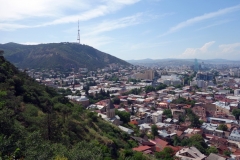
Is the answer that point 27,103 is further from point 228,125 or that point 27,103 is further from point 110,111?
point 228,125

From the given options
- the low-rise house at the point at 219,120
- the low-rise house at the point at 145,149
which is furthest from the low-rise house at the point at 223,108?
the low-rise house at the point at 145,149

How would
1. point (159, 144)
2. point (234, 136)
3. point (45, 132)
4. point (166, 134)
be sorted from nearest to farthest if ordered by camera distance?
point (45, 132), point (159, 144), point (166, 134), point (234, 136)

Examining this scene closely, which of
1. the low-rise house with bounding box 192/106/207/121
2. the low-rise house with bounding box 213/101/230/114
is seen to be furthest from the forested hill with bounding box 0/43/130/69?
the low-rise house with bounding box 213/101/230/114

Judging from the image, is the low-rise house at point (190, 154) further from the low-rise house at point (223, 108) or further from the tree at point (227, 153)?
the low-rise house at point (223, 108)

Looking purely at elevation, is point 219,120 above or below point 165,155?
below

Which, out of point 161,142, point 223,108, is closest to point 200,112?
point 223,108

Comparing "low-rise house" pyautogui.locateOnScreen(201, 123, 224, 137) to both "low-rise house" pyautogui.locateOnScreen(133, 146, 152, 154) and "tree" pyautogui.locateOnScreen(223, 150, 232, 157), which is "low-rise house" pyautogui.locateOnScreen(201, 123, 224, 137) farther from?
"low-rise house" pyautogui.locateOnScreen(133, 146, 152, 154)

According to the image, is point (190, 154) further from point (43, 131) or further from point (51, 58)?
point (51, 58)

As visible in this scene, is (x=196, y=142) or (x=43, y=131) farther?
(x=196, y=142)

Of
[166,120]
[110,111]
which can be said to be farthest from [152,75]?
[110,111]
